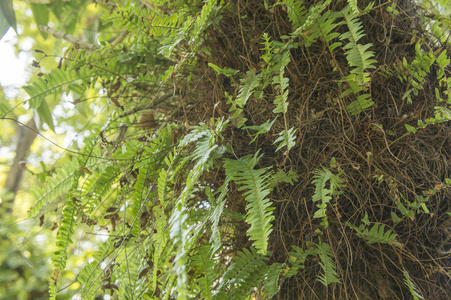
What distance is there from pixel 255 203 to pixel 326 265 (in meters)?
0.20

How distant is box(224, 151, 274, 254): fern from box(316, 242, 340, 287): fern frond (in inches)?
5.3

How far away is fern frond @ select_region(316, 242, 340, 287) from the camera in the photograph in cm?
56

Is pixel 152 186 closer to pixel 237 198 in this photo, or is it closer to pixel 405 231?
pixel 237 198

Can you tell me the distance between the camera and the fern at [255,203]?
1.50 ft

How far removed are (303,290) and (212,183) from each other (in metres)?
0.31

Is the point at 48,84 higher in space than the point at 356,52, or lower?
higher

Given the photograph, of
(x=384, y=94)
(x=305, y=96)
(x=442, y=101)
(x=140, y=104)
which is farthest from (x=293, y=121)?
(x=140, y=104)

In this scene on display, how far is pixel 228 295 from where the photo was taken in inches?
23.2

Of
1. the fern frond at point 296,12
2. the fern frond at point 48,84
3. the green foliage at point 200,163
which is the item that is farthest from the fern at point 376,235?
the fern frond at point 48,84

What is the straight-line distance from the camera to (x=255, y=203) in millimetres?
503

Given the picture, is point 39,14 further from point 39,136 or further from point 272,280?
point 39,136

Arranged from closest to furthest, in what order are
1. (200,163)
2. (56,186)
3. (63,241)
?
(200,163), (63,241), (56,186)

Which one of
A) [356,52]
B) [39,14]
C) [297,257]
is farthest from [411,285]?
[39,14]

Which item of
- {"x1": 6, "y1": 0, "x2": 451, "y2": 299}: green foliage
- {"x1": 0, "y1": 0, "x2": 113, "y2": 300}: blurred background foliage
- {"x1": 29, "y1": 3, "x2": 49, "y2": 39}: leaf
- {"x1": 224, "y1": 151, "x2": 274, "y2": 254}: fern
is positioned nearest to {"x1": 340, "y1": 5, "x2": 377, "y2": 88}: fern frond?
{"x1": 6, "y1": 0, "x2": 451, "y2": 299}: green foliage
